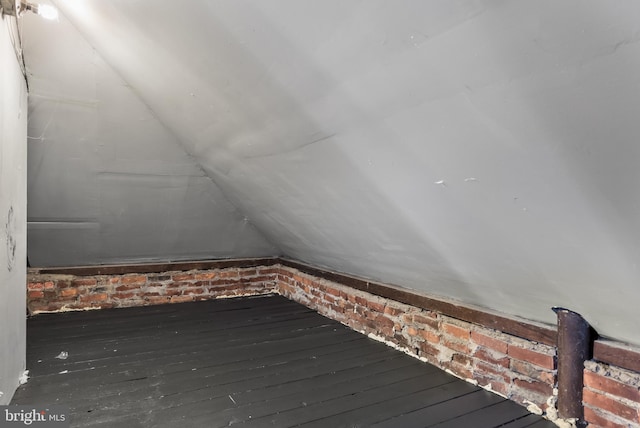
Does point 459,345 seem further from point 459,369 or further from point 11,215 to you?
point 11,215

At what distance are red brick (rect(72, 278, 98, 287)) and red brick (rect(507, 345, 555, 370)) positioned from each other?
3.70 meters

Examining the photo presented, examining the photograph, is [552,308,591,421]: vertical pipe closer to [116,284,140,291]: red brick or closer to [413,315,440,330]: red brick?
[413,315,440,330]: red brick

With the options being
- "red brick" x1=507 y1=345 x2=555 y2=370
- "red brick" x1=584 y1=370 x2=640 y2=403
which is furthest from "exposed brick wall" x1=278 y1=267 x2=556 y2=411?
"red brick" x1=584 y1=370 x2=640 y2=403

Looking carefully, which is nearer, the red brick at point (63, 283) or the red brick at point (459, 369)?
the red brick at point (459, 369)

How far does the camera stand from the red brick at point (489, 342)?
7.20 feet

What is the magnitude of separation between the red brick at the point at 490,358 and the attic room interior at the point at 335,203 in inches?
0.7

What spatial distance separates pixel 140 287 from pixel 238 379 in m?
2.23

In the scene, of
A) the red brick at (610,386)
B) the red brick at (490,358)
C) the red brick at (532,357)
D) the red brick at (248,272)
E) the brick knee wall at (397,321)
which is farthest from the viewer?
the red brick at (248,272)

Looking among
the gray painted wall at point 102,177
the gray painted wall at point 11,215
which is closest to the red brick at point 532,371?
the gray painted wall at point 11,215

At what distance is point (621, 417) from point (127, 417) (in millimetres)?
2235

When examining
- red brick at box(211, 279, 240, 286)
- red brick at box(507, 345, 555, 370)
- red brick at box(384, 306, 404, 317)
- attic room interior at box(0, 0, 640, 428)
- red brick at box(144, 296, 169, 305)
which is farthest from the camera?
red brick at box(211, 279, 240, 286)

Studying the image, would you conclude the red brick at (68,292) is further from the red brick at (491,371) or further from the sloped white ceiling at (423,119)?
the red brick at (491,371)

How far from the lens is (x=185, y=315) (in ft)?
12.5

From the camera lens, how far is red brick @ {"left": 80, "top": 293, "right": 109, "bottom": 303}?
12.8ft
